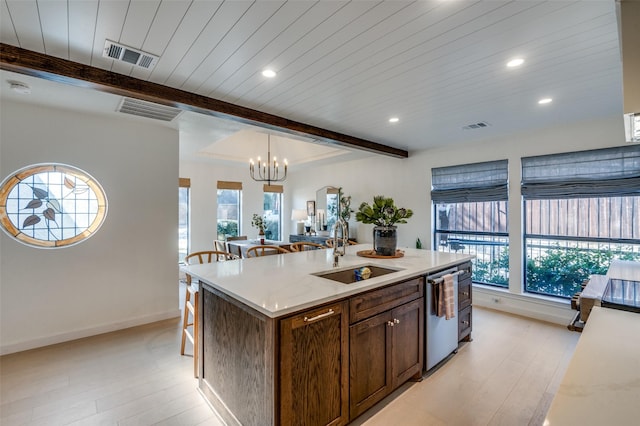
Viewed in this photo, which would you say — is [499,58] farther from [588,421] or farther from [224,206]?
[224,206]

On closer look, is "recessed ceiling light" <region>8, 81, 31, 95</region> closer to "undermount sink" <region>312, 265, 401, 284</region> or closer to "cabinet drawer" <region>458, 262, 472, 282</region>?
"undermount sink" <region>312, 265, 401, 284</region>

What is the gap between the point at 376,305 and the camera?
2.04m

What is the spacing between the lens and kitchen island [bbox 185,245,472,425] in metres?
1.57

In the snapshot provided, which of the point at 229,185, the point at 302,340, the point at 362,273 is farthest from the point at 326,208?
the point at 302,340

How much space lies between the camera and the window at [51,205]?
2.99 metres

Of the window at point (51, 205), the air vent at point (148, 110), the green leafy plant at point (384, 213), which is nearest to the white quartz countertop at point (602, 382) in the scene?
the green leafy plant at point (384, 213)

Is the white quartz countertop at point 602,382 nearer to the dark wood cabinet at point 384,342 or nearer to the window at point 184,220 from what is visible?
the dark wood cabinet at point 384,342

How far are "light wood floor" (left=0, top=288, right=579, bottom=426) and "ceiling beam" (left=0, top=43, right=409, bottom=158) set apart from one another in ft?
7.87

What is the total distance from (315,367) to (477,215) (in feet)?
13.2

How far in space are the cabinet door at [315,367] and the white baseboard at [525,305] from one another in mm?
3478

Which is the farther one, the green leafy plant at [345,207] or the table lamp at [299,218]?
the table lamp at [299,218]

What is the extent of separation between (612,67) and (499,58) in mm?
958

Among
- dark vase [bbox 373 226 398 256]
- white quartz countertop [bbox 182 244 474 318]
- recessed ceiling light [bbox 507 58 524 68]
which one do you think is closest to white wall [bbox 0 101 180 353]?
white quartz countertop [bbox 182 244 474 318]

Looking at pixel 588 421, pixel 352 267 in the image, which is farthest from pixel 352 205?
pixel 588 421
